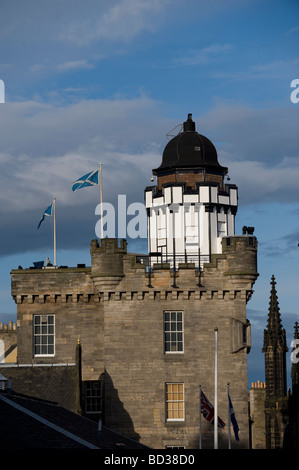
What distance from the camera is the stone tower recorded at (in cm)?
8275

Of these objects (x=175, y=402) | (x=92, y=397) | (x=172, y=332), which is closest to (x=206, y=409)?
(x=175, y=402)

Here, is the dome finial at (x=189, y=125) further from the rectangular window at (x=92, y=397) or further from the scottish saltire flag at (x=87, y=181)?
the rectangular window at (x=92, y=397)

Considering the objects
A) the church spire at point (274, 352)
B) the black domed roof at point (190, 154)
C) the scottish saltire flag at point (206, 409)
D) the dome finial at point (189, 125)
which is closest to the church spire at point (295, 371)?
the church spire at point (274, 352)

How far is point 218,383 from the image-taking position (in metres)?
72.1

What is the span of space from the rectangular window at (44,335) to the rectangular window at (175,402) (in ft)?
25.7

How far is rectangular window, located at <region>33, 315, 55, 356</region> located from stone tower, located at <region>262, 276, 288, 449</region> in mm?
17606

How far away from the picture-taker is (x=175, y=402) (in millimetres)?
71688

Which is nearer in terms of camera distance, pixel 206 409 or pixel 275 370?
pixel 206 409

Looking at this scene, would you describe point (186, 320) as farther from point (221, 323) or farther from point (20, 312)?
point (20, 312)

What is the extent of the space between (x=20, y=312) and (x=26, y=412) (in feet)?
67.3

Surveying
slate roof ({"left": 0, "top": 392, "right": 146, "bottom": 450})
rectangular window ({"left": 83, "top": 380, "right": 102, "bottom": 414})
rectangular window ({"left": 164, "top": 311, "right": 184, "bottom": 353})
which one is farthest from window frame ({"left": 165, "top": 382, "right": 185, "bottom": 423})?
slate roof ({"left": 0, "top": 392, "right": 146, "bottom": 450})

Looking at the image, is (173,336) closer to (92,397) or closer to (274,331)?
(92,397)

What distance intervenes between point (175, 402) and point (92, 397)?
16.8 ft
